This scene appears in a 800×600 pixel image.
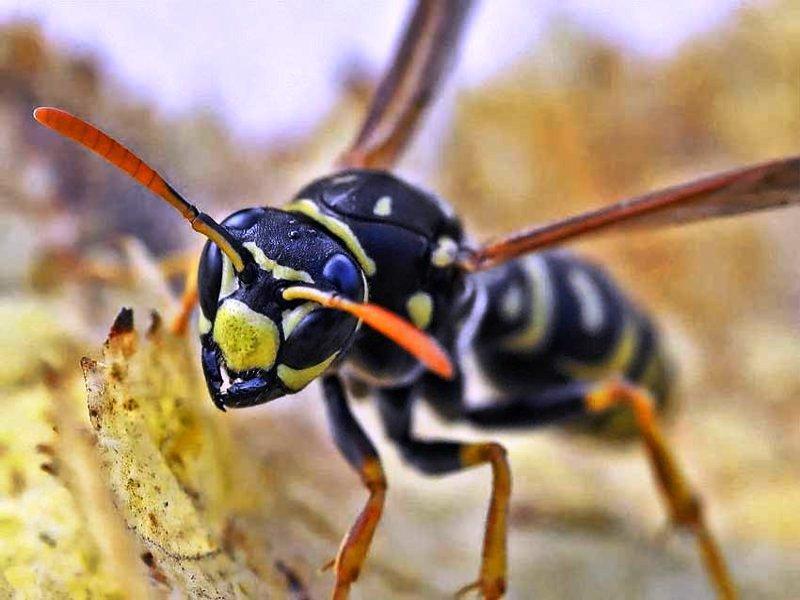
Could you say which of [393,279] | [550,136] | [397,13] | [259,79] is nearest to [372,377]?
[393,279]

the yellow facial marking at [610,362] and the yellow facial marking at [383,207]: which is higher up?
the yellow facial marking at [383,207]

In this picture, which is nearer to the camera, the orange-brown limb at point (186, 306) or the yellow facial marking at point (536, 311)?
the orange-brown limb at point (186, 306)

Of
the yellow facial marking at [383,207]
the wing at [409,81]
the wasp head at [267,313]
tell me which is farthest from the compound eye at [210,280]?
the wing at [409,81]

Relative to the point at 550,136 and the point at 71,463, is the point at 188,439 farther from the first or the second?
the point at 550,136

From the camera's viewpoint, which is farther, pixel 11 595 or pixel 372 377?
pixel 372 377

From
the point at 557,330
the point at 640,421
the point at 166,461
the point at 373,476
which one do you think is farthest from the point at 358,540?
the point at 557,330

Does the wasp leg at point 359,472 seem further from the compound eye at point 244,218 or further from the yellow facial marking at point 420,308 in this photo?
the compound eye at point 244,218

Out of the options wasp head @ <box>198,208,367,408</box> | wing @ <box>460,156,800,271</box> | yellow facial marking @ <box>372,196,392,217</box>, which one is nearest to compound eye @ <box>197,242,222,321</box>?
wasp head @ <box>198,208,367,408</box>
